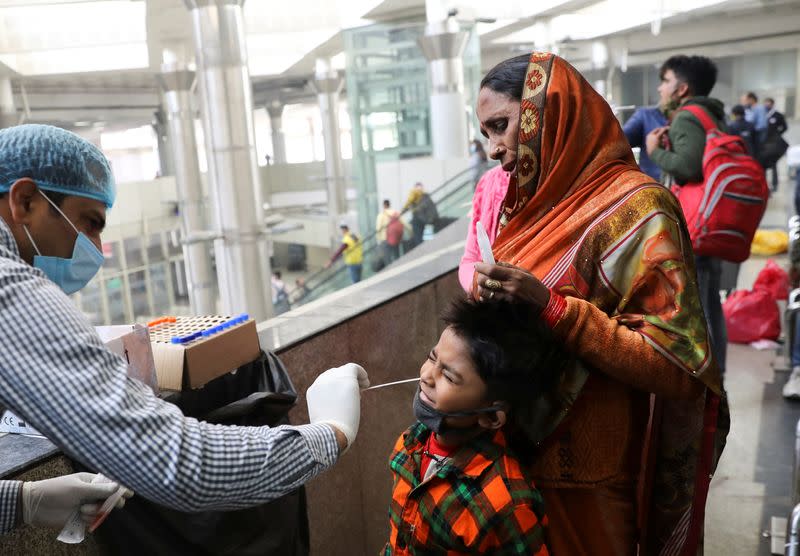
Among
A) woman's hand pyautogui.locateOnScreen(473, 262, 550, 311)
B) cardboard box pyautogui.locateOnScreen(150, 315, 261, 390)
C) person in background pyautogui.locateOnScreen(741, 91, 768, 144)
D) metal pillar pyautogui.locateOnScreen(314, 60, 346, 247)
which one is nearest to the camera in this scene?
woman's hand pyautogui.locateOnScreen(473, 262, 550, 311)

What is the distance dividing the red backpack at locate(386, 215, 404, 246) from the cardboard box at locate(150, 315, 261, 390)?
29.2 feet

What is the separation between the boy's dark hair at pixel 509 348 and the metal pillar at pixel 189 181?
16.7 metres

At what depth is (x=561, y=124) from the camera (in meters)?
1.69

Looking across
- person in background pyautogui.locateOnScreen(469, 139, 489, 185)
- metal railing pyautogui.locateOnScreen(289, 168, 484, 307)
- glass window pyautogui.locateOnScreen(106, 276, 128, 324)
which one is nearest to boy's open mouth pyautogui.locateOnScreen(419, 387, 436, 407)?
metal railing pyautogui.locateOnScreen(289, 168, 484, 307)

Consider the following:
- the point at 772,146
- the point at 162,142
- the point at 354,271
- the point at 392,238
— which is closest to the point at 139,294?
the point at 162,142

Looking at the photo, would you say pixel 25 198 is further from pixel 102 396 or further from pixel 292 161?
pixel 292 161

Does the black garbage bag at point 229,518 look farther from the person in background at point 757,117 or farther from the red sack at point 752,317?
the person in background at point 757,117

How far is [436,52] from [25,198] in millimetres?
13899

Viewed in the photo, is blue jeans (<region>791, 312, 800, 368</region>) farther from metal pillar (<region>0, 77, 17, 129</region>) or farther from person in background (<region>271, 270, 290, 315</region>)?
metal pillar (<region>0, 77, 17, 129</region>)

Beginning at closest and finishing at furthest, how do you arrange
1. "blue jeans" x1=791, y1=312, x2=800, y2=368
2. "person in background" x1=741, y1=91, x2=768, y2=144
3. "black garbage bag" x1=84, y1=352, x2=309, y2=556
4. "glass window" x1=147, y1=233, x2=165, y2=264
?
"black garbage bag" x1=84, y1=352, x2=309, y2=556 → "blue jeans" x1=791, y1=312, x2=800, y2=368 → "person in background" x1=741, y1=91, x2=768, y2=144 → "glass window" x1=147, y1=233, x2=165, y2=264

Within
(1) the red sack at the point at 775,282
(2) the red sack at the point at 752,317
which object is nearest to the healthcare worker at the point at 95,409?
(2) the red sack at the point at 752,317

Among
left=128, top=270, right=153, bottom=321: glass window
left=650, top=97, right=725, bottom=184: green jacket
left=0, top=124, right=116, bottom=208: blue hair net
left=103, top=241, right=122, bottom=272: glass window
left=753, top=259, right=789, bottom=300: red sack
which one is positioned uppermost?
left=0, top=124, right=116, bottom=208: blue hair net

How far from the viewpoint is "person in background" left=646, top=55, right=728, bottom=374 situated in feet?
11.7

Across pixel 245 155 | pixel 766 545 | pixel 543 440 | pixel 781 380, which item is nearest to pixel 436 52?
pixel 245 155
